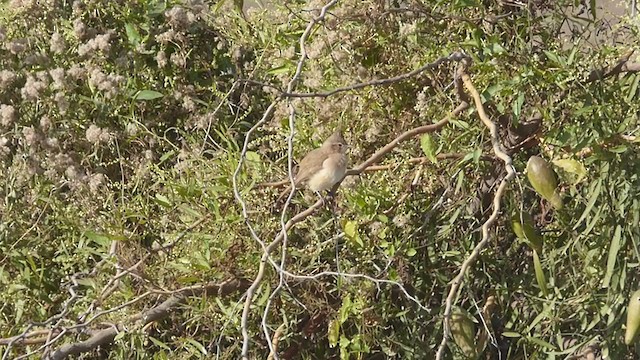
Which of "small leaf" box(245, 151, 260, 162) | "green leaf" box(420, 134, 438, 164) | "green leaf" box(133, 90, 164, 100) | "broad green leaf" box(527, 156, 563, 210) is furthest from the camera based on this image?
"green leaf" box(133, 90, 164, 100)

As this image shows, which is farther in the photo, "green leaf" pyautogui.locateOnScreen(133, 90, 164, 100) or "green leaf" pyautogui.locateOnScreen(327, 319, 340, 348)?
"green leaf" pyautogui.locateOnScreen(133, 90, 164, 100)

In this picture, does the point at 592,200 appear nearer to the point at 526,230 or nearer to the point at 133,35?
the point at 526,230

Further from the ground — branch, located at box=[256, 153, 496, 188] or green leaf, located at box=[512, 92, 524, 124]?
green leaf, located at box=[512, 92, 524, 124]

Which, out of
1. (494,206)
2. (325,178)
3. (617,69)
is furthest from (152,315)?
(617,69)

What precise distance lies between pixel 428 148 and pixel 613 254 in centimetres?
46

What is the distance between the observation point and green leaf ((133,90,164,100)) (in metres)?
3.09

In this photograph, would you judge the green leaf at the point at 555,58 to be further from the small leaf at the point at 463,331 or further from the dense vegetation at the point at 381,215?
the small leaf at the point at 463,331

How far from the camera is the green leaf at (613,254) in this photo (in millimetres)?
2330

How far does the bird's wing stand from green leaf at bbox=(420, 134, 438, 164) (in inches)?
9.3

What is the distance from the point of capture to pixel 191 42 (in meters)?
3.23

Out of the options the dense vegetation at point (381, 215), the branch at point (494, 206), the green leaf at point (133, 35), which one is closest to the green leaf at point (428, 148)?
the dense vegetation at point (381, 215)

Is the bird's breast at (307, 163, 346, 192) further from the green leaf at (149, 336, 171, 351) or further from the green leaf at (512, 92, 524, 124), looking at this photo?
the green leaf at (149, 336, 171, 351)

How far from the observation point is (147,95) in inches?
122

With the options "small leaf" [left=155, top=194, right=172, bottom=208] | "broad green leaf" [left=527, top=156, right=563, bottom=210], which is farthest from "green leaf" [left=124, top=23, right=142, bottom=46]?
"broad green leaf" [left=527, top=156, right=563, bottom=210]
